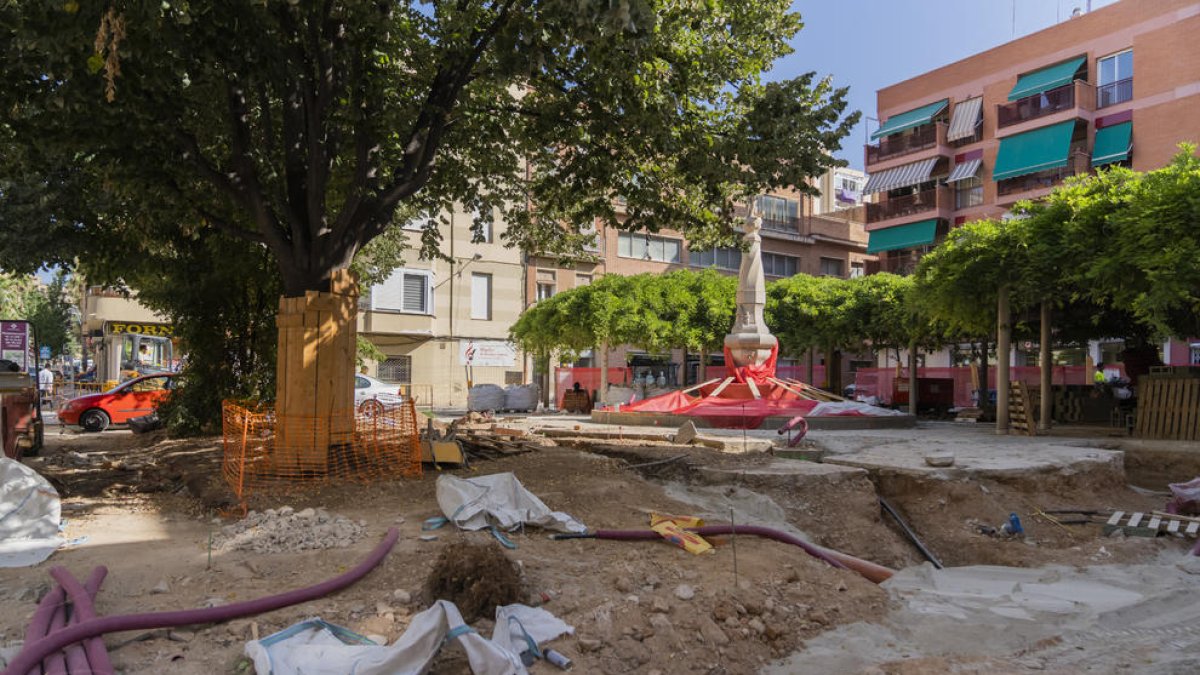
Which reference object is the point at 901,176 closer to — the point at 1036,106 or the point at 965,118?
the point at 965,118

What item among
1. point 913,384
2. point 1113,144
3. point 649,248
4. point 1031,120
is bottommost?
point 913,384

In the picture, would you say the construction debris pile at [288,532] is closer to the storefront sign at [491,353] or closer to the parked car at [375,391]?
the parked car at [375,391]

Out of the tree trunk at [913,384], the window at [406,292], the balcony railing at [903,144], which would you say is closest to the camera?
the tree trunk at [913,384]

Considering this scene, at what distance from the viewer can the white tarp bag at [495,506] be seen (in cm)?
674

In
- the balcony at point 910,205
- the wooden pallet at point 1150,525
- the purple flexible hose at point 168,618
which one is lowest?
the wooden pallet at point 1150,525

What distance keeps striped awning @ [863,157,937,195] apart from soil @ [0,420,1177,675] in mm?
31706

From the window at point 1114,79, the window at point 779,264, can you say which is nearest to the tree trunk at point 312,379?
the window at point 1114,79

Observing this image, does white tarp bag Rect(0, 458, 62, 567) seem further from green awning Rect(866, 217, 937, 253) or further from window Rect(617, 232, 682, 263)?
green awning Rect(866, 217, 937, 253)

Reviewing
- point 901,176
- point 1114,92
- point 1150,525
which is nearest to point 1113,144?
point 1114,92

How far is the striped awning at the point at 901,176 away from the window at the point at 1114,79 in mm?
7710

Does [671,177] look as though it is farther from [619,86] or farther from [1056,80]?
[1056,80]

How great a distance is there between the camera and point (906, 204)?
40656mm

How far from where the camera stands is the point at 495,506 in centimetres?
691

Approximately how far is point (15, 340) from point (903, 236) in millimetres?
38185
